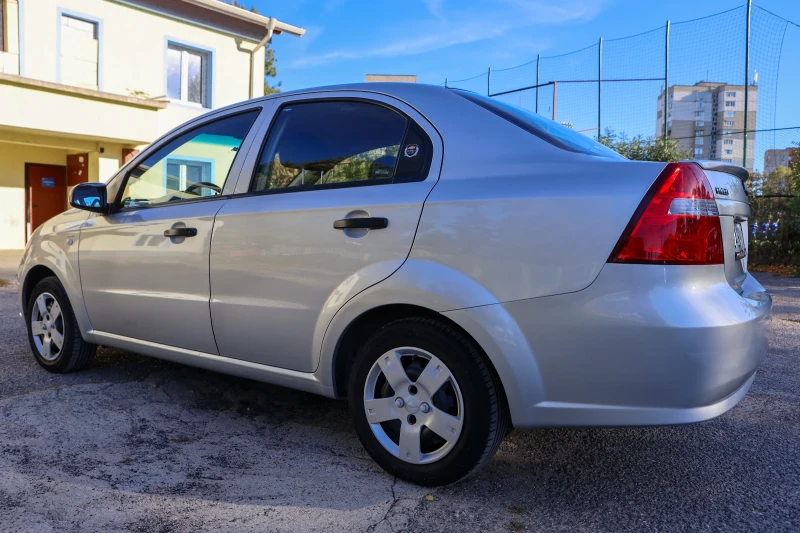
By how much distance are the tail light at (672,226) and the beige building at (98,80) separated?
12748 mm

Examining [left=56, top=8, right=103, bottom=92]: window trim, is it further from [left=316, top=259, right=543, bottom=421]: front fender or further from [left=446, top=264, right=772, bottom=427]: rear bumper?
[left=446, top=264, right=772, bottom=427]: rear bumper

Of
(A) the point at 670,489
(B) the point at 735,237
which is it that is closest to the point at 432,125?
(B) the point at 735,237

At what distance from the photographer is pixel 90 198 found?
12.7ft

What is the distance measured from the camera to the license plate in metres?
2.55

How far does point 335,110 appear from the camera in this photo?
10.2 feet

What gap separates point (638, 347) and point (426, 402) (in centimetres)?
85

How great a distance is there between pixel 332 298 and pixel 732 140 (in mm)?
13817

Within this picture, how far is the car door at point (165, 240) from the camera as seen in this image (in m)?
3.35

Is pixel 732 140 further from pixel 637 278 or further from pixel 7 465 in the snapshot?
pixel 7 465

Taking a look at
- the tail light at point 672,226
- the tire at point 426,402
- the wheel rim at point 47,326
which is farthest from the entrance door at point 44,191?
the tail light at point 672,226

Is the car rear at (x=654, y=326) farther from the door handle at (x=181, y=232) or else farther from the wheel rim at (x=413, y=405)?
the door handle at (x=181, y=232)

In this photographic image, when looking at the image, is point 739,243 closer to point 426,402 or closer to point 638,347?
point 638,347

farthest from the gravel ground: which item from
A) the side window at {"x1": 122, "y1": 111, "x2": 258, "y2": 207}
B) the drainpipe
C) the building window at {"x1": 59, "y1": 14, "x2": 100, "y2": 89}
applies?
the drainpipe

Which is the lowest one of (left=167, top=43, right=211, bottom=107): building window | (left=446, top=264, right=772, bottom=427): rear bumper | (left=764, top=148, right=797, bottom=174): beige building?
(left=446, top=264, right=772, bottom=427): rear bumper
